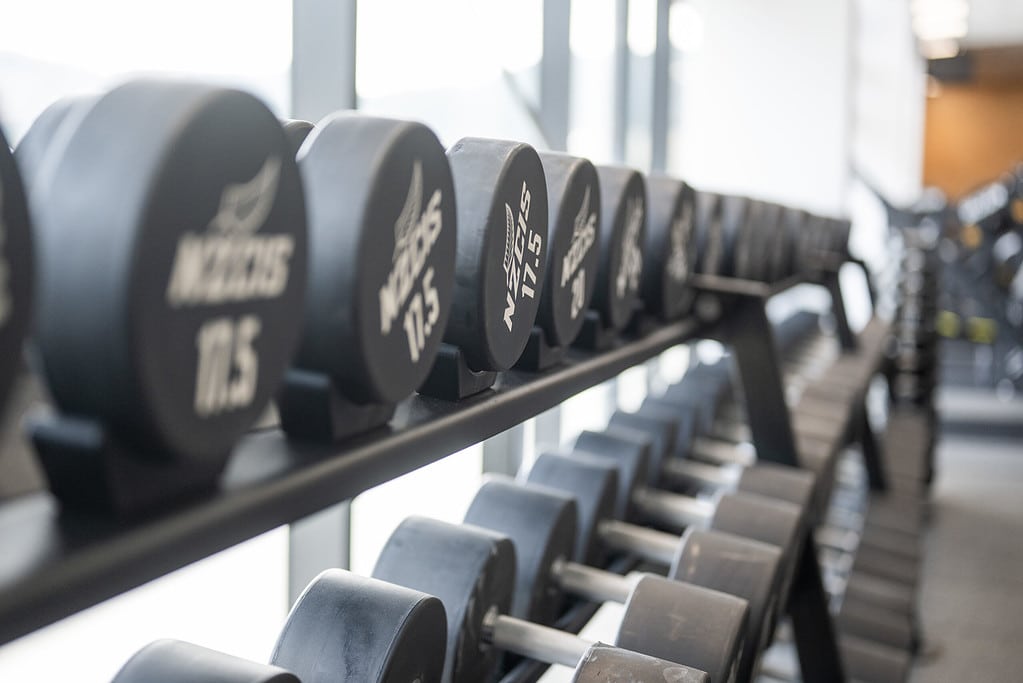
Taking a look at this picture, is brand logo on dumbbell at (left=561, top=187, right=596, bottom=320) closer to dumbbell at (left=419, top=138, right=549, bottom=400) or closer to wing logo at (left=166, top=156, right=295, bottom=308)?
dumbbell at (left=419, top=138, right=549, bottom=400)

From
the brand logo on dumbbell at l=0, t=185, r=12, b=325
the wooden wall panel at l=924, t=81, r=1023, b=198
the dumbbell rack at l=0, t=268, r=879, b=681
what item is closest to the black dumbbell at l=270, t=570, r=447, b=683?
the dumbbell rack at l=0, t=268, r=879, b=681

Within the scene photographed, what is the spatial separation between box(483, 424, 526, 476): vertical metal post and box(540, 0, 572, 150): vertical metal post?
778 millimetres

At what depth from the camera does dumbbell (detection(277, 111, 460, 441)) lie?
0.50 meters

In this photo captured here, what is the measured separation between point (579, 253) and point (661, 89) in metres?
3.20

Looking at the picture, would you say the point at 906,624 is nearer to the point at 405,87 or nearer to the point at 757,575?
the point at 757,575

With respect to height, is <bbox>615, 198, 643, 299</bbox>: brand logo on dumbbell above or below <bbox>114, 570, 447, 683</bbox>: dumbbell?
above

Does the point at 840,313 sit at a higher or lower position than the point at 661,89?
lower

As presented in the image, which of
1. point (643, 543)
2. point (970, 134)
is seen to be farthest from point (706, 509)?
point (970, 134)

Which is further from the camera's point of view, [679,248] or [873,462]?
[873,462]

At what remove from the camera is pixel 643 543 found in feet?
4.33

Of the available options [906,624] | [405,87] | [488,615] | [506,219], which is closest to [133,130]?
[506,219]

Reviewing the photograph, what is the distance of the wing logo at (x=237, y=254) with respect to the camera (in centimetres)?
39

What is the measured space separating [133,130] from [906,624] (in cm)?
189

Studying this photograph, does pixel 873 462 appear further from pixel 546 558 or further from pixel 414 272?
pixel 414 272
